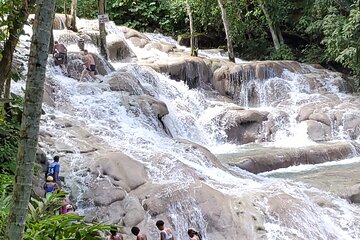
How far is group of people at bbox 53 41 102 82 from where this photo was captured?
14376 mm

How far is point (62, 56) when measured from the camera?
1454 cm

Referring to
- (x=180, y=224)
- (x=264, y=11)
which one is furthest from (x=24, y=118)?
(x=264, y=11)

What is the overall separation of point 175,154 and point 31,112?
316 inches

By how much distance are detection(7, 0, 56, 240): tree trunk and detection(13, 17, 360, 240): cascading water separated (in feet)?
Result: 16.1

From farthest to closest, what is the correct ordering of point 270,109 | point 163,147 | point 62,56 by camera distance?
1. point 270,109
2. point 62,56
3. point 163,147

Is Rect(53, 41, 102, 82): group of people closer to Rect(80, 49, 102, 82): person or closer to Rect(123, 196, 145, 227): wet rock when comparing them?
Result: Rect(80, 49, 102, 82): person

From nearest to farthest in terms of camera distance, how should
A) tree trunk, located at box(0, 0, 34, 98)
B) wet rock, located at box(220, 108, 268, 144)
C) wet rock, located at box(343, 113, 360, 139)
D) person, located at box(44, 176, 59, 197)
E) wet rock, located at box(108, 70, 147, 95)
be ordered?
tree trunk, located at box(0, 0, 34, 98) < person, located at box(44, 176, 59, 197) < wet rock, located at box(108, 70, 147, 95) < wet rock, located at box(343, 113, 360, 139) < wet rock, located at box(220, 108, 268, 144)

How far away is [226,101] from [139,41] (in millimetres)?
6130

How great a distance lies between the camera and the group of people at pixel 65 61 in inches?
566

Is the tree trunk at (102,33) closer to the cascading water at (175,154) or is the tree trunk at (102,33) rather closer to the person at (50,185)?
the cascading water at (175,154)

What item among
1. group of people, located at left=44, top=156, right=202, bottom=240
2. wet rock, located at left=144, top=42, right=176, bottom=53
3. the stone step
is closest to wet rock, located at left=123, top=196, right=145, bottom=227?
group of people, located at left=44, top=156, right=202, bottom=240

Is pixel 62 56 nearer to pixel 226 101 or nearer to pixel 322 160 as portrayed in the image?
pixel 226 101

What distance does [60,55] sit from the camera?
14453 millimetres

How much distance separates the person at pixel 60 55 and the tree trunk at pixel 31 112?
12.2 meters
